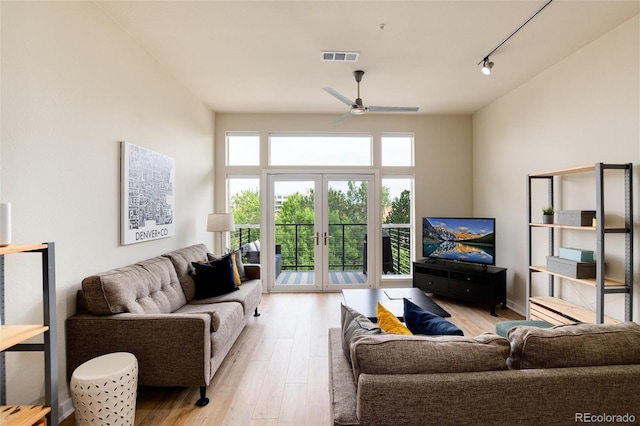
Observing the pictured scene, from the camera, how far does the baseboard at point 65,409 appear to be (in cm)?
203

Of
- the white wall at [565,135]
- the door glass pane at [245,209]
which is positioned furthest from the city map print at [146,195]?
the white wall at [565,135]

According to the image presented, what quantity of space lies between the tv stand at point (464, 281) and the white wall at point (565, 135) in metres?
0.32

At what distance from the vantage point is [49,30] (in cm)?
193

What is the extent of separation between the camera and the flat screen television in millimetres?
4246

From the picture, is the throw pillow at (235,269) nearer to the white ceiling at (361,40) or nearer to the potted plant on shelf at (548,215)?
the white ceiling at (361,40)

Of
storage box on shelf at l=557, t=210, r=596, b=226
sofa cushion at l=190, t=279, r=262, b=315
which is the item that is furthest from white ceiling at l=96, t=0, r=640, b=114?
sofa cushion at l=190, t=279, r=262, b=315

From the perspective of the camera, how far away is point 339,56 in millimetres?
3088

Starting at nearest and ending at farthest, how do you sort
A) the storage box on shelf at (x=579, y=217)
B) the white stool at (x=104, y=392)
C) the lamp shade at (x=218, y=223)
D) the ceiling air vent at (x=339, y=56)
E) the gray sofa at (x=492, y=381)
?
the gray sofa at (x=492, y=381) → the white stool at (x=104, y=392) → the storage box on shelf at (x=579, y=217) → the ceiling air vent at (x=339, y=56) → the lamp shade at (x=218, y=223)

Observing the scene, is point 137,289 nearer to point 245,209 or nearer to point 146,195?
point 146,195

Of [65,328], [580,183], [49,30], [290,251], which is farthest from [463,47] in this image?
[65,328]

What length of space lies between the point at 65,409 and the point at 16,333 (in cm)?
104

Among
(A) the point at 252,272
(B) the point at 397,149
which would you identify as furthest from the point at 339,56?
(A) the point at 252,272

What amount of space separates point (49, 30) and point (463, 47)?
10.9ft

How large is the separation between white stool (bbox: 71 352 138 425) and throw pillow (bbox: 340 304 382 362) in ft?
4.40
